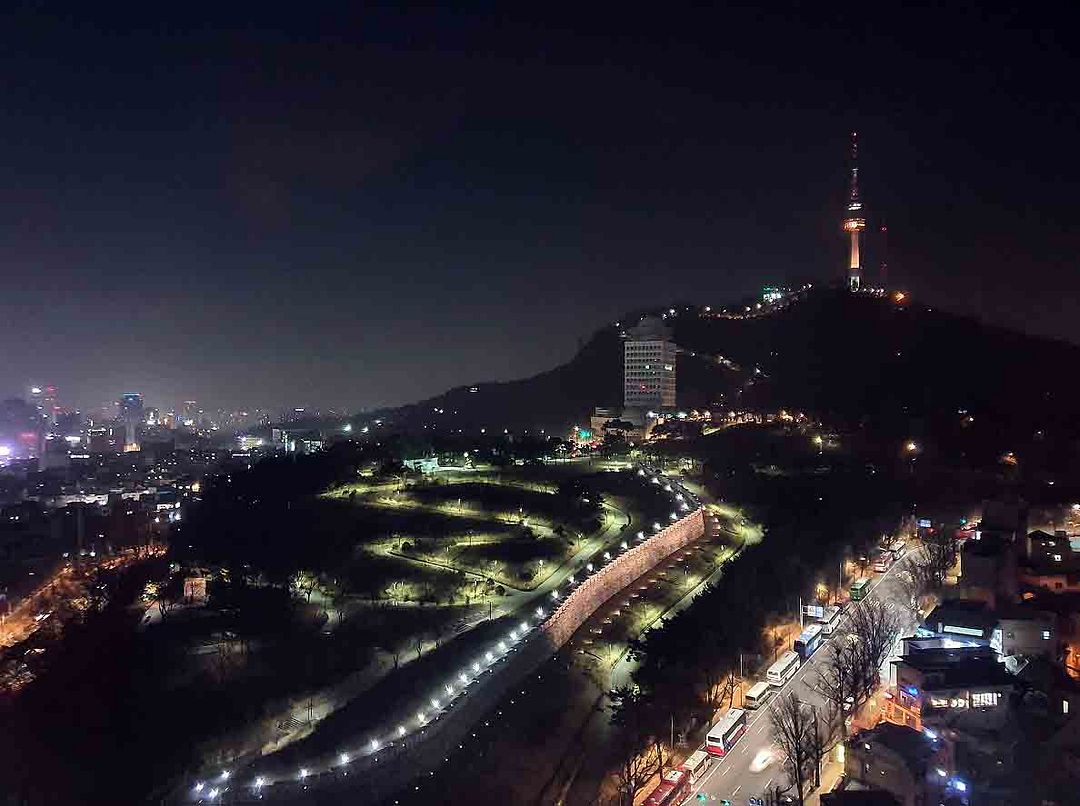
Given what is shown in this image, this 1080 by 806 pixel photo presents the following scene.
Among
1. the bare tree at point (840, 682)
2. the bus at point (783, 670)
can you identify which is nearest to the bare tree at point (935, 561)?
the bare tree at point (840, 682)

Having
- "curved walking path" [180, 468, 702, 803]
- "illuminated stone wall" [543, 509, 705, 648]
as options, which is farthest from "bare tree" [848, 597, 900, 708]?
"curved walking path" [180, 468, 702, 803]

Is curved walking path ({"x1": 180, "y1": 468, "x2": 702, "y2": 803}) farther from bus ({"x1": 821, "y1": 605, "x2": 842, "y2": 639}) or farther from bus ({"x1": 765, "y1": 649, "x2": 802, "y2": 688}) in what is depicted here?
bus ({"x1": 821, "y1": 605, "x2": 842, "y2": 639})

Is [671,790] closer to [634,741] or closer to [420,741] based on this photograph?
[634,741]

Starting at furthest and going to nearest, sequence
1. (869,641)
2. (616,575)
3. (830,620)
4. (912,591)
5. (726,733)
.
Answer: (616,575), (912,591), (830,620), (869,641), (726,733)

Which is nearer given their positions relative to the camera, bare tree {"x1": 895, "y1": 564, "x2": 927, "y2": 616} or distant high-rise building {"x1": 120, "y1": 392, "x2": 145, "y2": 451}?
bare tree {"x1": 895, "y1": 564, "x2": 927, "y2": 616}

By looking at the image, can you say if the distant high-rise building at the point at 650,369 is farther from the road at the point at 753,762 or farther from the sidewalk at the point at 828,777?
the sidewalk at the point at 828,777

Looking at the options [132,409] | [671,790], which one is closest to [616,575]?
[671,790]
